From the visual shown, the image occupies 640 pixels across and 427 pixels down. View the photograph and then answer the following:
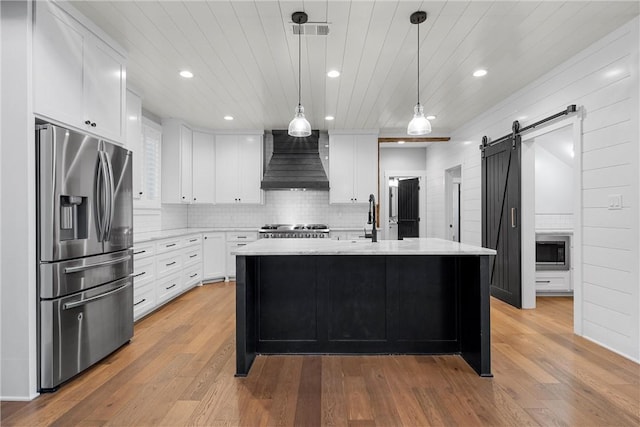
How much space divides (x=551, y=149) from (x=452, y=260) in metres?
3.47

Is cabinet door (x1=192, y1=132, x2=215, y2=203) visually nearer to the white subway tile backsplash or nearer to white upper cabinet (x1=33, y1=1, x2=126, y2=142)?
the white subway tile backsplash

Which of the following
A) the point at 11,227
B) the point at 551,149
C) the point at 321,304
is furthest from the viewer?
the point at 551,149

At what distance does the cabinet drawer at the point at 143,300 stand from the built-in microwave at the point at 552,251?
4829 millimetres

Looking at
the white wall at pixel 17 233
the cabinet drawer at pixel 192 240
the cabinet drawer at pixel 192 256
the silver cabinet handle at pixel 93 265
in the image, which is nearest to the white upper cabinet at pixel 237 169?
the cabinet drawer at pixel 192 240

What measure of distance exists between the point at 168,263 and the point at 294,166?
104 inches

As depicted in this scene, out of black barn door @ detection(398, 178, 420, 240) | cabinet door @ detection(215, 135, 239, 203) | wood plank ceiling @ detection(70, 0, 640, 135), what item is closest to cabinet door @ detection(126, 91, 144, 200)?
wood plank ceiling @ detection(70, 0, 640, 135)

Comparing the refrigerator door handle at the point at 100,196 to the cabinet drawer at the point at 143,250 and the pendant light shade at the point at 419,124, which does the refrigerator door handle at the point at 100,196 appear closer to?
the cabinet drawer at the point at 143,250

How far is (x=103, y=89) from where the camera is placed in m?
2.96

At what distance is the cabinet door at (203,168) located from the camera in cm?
621

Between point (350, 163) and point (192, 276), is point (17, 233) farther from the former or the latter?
point (350, 163)

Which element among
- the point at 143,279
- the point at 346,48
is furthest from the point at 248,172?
the point at 346,48

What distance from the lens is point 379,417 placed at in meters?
2.09

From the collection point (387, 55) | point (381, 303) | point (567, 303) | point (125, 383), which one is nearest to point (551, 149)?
point (567, 303)

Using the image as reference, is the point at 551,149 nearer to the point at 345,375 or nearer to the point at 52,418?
the point at 345,375
